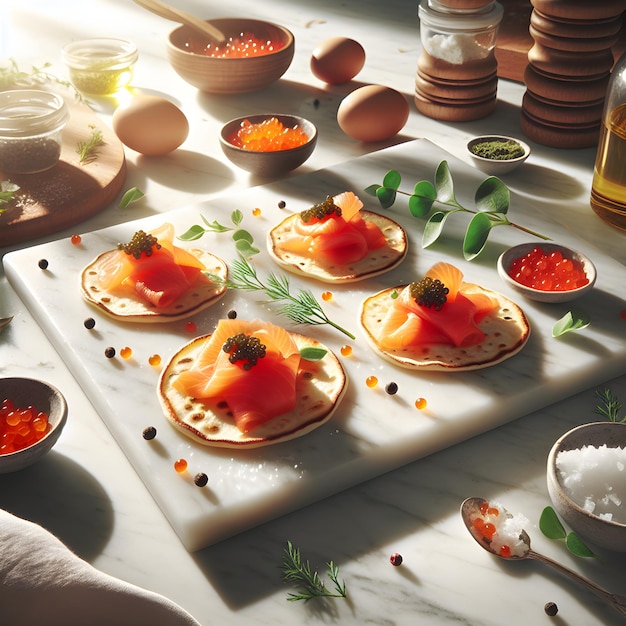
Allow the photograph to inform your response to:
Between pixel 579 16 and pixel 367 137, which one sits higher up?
pixel 579 16

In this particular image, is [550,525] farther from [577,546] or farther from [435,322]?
[435,322]

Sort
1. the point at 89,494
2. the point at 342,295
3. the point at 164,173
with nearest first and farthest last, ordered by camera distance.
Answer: the point at 89,494 → the point at 342,295 → the point at 164,173

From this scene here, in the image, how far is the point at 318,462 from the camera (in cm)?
148

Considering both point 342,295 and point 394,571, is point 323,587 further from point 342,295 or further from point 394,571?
point 342,295

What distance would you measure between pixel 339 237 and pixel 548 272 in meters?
0.48

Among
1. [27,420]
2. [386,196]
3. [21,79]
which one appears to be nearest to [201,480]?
[27,420]

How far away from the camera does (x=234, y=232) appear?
7.00 feet

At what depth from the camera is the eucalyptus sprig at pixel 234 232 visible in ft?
6.75

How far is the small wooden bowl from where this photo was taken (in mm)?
1285

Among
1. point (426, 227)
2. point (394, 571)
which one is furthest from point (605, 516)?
point (426, 227)

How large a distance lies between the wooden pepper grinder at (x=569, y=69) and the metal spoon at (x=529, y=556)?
1566 mm

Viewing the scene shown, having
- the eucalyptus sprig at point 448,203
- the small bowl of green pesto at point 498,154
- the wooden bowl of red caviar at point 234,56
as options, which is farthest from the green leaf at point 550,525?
the wooden bowl of red caviar at point 234,56

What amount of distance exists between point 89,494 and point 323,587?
0.45 metres

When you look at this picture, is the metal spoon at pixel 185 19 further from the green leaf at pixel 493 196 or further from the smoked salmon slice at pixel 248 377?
the smoked salmon slice at pixel 248 377
